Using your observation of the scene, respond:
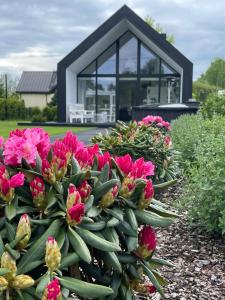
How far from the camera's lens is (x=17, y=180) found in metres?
1.70

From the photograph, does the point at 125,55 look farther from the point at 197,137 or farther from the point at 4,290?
the point at 4,290

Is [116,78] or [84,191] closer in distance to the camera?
[84,191]

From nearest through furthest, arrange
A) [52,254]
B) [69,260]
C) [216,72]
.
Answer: [52,254] < [69,260] < [216,72]

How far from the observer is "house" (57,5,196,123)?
2297 centimetres

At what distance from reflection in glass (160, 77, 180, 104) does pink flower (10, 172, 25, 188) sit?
77.2 feet

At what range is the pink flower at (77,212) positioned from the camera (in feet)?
5.25

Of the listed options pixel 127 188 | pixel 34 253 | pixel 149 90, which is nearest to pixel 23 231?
pixel 34 253

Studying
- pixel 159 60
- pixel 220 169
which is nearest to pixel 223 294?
pixel 220 169

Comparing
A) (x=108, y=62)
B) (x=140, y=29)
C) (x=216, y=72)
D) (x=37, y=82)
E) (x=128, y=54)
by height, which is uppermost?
(x=216, y=72)

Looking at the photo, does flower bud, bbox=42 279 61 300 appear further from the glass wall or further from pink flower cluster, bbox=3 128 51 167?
the glass wall

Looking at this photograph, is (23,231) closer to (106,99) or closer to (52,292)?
(52,292)

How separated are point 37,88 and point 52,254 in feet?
134

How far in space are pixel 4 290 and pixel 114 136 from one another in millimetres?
4189

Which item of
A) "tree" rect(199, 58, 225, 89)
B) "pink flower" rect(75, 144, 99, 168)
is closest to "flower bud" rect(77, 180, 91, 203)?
"pink flower" rect(75, 144, 99, 168)
